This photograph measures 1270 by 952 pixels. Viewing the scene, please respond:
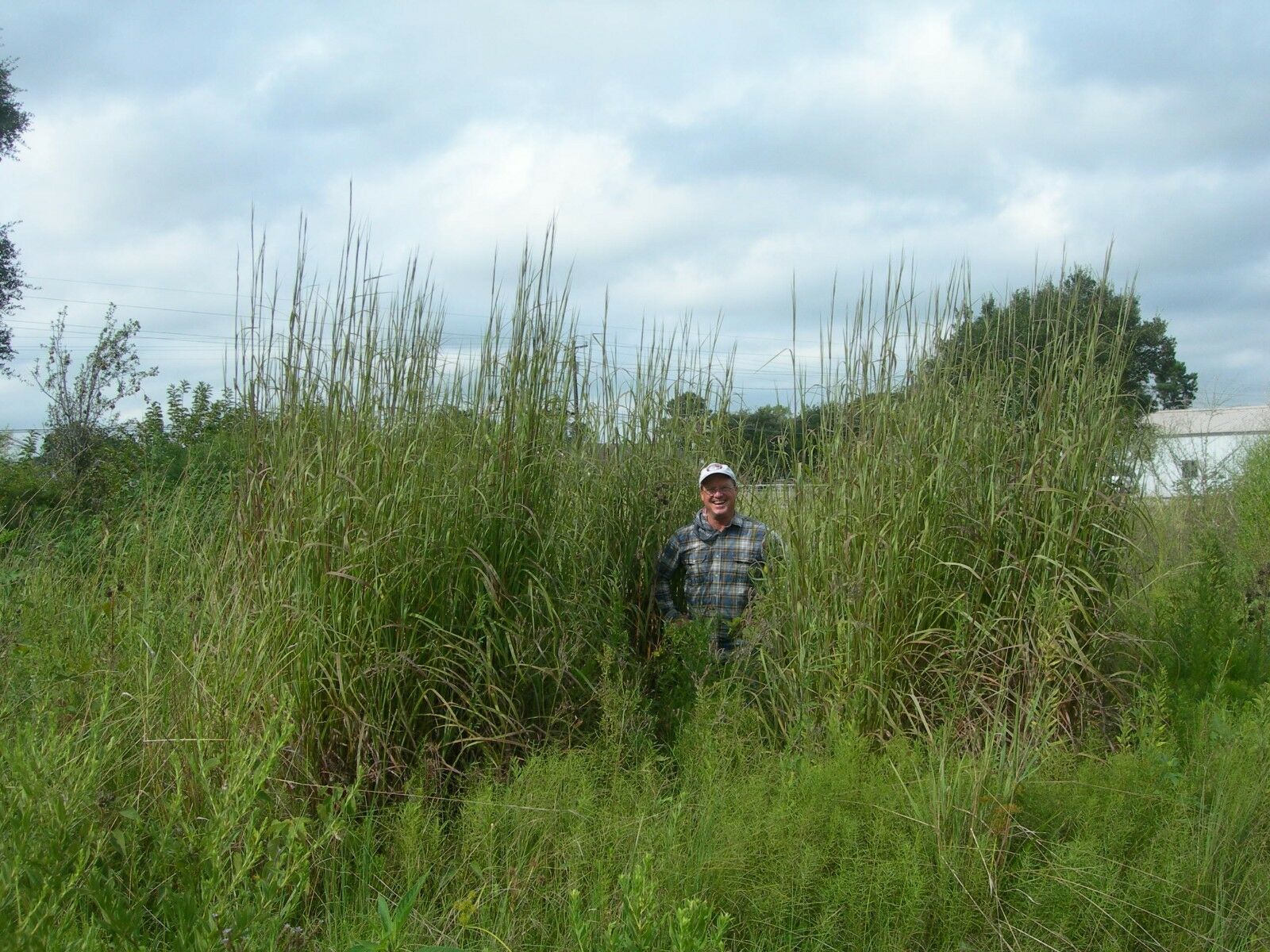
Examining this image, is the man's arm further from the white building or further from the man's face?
the white building

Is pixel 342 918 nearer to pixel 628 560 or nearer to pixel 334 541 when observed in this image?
pixel 334 541

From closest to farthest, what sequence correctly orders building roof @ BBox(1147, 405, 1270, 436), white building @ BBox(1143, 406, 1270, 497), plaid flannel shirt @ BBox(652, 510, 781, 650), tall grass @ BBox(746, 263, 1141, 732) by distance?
tall grass @ BBox(746, 263, 1141, 732), plaid flannel shirt @ BBox(652, 510, 781, 650), white building @ BBox(1143, 406, 1270, 497), building roof @ BBox(1147, 405, 1270, 436)

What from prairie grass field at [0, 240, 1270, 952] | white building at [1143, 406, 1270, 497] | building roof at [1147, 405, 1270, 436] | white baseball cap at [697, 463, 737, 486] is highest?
building roof at [1147, 405, 1270, 436]

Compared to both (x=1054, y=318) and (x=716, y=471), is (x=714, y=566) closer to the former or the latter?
(x=716, y=471)

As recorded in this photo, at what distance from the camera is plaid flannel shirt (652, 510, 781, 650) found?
496cm

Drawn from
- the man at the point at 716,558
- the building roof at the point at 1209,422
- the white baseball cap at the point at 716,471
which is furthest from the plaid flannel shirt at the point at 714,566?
the building roof at the point at 1209,422

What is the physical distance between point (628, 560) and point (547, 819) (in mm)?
2086

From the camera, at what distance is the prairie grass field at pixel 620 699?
9.15 ft

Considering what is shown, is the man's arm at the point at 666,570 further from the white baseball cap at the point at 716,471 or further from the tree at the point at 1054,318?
the tree at the point at 1054,318

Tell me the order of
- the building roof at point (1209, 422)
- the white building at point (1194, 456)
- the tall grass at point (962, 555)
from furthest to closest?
1. the building roof at point (1209, 422)
2. the white building at point (1194, 456)
3. the tall grass at point (962, 555)

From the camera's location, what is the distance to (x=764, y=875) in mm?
2902

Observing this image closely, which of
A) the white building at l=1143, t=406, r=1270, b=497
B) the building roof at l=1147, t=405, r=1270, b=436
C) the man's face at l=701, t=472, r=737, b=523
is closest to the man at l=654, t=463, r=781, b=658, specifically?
the man's face at l=701, t=472, r=737, b=523

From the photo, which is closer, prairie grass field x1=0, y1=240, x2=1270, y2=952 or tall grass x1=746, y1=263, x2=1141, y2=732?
prairie grass field x1=0, y1=240, x2=1270, y2=952

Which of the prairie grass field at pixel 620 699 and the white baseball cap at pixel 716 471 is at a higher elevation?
the white baseball cap at pixel 716 471
